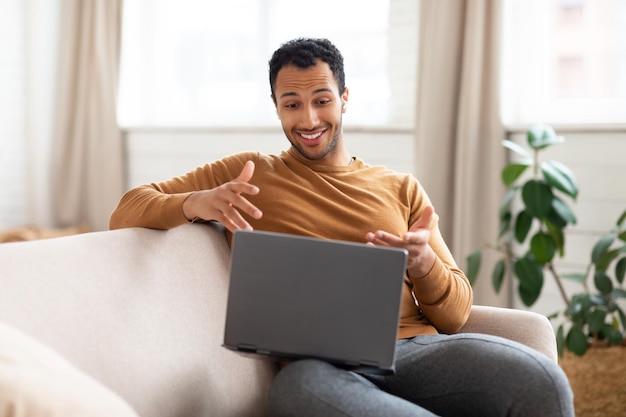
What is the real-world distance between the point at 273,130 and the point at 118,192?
42.0 inches

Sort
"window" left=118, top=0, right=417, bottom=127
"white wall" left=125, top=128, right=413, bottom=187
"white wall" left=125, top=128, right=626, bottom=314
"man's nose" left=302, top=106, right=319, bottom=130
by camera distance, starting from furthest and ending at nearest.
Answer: "window" left=118, top=0, right=417, bottom=127
"white wall" left=125, top=128, right=413, bottom=187
"white wall" left=125, top=128, right=626, bottom=314
"man's nose" left=302, top=106, right=319, bottom=130

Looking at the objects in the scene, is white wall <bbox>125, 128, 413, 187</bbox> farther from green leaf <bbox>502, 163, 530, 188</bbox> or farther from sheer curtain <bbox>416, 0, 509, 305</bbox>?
green leaf <bbox>502, 163, 530, 188</bbox>

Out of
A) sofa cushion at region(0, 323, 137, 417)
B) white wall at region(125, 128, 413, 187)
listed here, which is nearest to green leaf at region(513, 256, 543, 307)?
white wall at region(125, 128, 413, 187)

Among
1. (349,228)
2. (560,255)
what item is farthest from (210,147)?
(349,228)

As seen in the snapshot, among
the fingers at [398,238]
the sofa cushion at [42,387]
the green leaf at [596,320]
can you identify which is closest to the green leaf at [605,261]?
the green leaf at [596,320]

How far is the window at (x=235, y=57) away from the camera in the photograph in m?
3.92

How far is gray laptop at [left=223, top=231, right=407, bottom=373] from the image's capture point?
1403 mm

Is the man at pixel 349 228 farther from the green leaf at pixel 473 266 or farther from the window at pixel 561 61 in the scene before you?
the window at pixel 561 61

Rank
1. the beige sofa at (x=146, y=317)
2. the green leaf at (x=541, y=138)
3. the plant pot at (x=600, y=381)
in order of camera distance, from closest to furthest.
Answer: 1. the beige sofa at (x=146, y=317)
2. the plant pot at (x=600, y=381)
3. the green leaf at (x=541, y=138)

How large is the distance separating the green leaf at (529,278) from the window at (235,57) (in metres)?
1.08

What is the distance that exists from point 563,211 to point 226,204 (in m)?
1.57

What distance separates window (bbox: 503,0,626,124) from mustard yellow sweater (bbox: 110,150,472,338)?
160cm

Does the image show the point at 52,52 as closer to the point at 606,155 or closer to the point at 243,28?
the point at 243,28

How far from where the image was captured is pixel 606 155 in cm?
313
